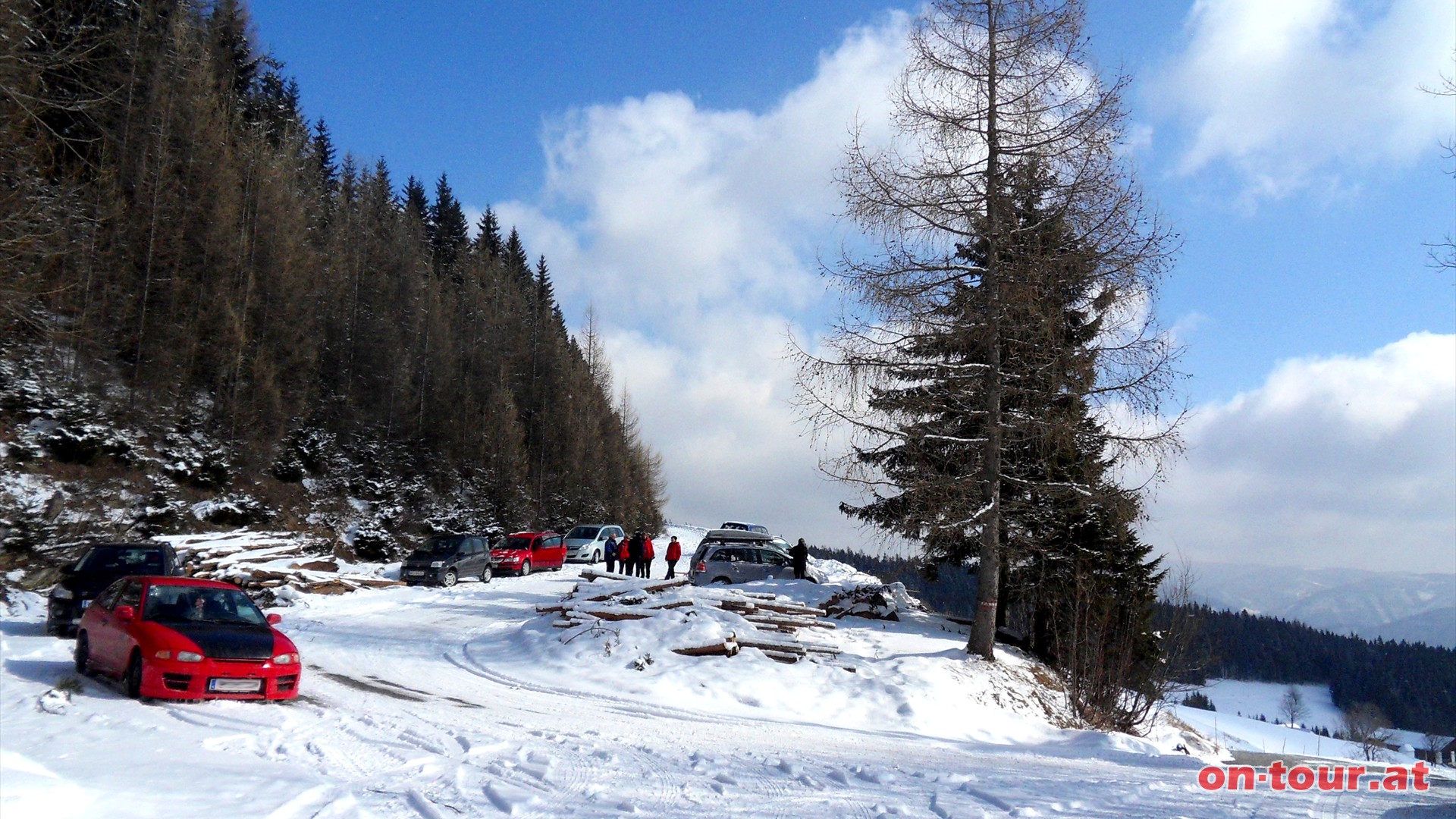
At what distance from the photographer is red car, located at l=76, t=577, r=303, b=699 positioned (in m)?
9.98

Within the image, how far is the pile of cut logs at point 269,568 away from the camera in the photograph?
23.4m

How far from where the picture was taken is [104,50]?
29.9 metres

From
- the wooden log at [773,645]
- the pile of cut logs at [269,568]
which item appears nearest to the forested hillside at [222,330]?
the pile of cut logs at [269,568]

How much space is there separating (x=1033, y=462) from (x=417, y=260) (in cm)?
3970

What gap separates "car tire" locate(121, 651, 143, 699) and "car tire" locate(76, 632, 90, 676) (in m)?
1.48

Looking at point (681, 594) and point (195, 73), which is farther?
point (195, 73)

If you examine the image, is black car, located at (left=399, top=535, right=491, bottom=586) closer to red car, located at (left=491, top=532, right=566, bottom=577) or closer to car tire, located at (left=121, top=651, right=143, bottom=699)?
red car, located at (left=491, top=532, right=566, bottom=577)

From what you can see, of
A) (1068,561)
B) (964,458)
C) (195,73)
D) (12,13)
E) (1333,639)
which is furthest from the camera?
(1333,639)

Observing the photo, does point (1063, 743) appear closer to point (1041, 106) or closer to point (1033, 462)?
point (1033, 462)

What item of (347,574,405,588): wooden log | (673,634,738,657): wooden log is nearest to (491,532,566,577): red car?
(347,574,405,588): wooden log

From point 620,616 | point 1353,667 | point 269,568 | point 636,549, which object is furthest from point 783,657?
point 1353,667

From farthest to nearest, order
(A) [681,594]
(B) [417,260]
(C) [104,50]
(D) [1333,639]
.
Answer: (D) [1333,639]
(B) [417,260]
(C) [104,50]
(A) [681,594]

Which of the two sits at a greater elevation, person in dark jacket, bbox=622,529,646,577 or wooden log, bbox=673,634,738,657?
person in dark jacket, bbox=622,529,646,577

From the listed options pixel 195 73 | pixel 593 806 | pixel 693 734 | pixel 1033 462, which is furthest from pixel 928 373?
pixel 195 73
